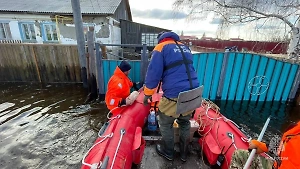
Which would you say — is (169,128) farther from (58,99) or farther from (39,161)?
(58,99)

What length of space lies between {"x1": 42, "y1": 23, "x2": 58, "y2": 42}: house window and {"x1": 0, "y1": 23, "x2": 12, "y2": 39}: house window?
2684 millimetres

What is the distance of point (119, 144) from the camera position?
2.06 metres

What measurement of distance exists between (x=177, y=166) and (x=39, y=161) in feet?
8.12

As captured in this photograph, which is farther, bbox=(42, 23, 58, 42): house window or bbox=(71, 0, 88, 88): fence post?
bbox=(42, 23, 58, 42): house window

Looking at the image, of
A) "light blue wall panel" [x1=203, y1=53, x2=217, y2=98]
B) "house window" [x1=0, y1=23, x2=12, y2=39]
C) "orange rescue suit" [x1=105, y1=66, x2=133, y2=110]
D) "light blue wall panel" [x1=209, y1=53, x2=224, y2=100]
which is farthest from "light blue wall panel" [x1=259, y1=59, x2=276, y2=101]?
"house window" [x1=0, y1=23, x2=12, y2=39]

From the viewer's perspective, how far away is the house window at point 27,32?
12164mm

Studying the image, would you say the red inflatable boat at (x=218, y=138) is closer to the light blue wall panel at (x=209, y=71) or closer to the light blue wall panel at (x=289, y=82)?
the light blue wall panel at (x=209, y=71)

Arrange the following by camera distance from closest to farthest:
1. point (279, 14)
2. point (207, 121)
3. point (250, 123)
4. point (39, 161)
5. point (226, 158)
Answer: point (226, 158), point (207, 121), point (39, 161), point (250, 123), point (279, 14)

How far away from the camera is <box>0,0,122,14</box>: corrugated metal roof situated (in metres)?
11.6

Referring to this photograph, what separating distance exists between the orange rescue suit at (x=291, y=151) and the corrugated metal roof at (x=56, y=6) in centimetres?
1166

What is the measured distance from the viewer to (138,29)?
13305 mm

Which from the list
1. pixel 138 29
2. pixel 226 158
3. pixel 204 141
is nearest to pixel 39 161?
pixel 204 141

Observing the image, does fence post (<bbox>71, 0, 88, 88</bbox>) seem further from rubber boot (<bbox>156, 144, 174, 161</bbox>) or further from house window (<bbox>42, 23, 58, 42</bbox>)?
house window (<bbox>42, 23, 58, 42</bbox>)

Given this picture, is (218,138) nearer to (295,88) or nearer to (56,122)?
(56,122)
